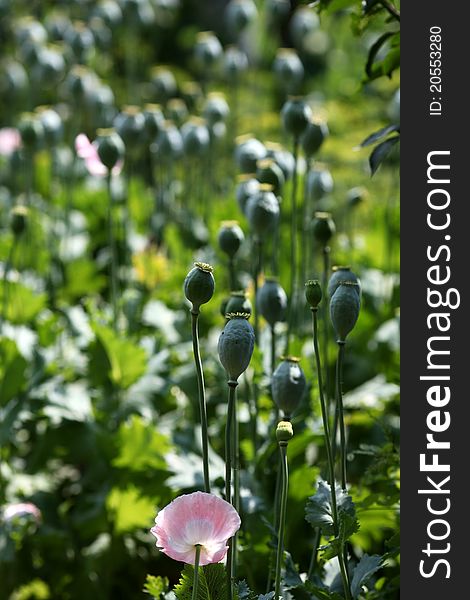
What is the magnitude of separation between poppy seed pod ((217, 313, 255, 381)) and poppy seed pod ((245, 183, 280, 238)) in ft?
1.81

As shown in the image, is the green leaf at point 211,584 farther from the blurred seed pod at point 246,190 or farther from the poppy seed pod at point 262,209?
the blurred seed pod at point 246,190

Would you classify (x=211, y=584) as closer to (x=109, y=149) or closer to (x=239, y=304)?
(x=239, y=304)

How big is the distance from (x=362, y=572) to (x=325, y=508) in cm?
10

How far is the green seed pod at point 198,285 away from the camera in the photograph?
1242mm

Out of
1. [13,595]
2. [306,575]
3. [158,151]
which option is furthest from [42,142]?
[306,575]

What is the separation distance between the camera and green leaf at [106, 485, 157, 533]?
6.61 ft

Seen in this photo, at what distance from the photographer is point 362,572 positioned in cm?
134

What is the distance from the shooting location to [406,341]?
126 cm

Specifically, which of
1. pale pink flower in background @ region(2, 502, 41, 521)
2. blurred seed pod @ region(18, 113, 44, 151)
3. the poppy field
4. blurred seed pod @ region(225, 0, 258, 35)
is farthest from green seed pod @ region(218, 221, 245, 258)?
blurred seed pod @ region(225, 0, 258, 35)

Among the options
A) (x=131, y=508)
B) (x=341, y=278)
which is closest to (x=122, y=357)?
(x=131, y=508)

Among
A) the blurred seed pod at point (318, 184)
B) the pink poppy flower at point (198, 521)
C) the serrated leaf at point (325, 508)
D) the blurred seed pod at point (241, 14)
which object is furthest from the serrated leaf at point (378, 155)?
the blurred seed pod at point (241, 14)

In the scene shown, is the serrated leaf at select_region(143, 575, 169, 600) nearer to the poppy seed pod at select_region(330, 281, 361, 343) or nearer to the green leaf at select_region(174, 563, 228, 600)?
the green leaf at select_region(174, 563, 228, 600)

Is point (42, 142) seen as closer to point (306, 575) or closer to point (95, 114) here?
point (95, 114)

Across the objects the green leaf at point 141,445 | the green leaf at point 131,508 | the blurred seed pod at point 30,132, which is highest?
the blurred seed pod at point 30,132
